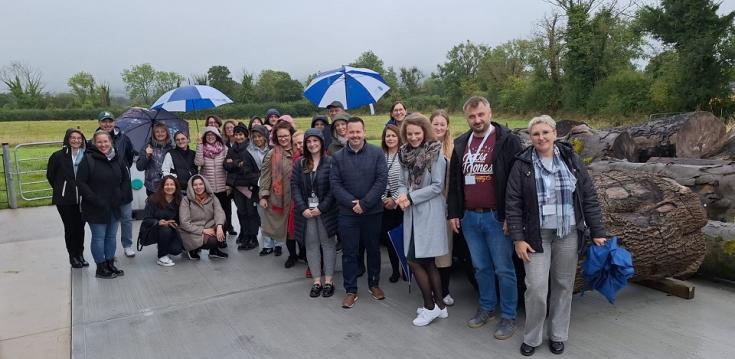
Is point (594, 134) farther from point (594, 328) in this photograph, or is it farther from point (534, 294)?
point (534, 294)

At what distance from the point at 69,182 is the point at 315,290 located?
2933 millimetres

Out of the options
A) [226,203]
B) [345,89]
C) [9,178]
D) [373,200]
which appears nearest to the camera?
[373,200]

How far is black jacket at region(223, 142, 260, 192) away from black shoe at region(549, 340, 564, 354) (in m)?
3.87

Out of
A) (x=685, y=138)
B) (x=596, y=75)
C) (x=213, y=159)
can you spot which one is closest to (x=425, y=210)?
(x=213, y=159)

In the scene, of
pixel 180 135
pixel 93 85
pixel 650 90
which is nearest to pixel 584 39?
pixel 650 90

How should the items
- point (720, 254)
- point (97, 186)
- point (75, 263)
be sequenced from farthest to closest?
1. point (75, 263)
2. point (97, 186)
3. point (720, 254)

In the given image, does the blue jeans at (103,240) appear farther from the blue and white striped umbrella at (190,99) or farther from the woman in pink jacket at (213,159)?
the blue and white striped umbrella at (190,99)

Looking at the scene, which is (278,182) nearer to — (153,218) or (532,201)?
(153,218)

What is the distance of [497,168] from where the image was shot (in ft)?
11.3

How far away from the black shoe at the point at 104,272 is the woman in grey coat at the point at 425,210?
333 cm

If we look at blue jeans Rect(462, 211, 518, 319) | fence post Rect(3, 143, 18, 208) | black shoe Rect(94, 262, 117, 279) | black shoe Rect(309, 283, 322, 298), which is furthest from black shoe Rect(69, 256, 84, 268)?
fence post Rect(3, 143, 18, 208)

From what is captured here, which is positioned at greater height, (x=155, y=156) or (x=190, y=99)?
(x=190, y=99)

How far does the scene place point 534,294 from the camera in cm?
328

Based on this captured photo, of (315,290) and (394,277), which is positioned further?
(394,277)
